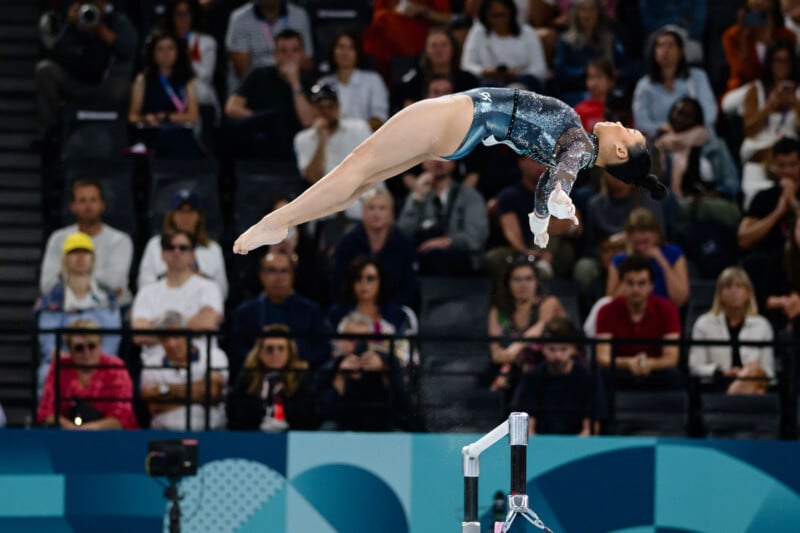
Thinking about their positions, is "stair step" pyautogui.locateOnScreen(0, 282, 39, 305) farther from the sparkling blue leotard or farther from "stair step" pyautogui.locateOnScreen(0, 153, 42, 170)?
the sparkling blue leotard

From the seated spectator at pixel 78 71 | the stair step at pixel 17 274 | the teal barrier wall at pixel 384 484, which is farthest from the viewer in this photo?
the seated spectator at pixel 78 71

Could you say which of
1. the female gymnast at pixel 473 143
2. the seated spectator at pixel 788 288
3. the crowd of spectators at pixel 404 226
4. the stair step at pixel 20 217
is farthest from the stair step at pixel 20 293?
the seated spectator at pixel 788 288

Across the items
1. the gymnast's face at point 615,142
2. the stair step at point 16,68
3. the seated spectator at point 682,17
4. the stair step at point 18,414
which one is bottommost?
the stair step at point 18,414

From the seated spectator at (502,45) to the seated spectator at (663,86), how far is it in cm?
82

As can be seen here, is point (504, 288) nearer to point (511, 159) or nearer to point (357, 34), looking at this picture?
point (511, 159)

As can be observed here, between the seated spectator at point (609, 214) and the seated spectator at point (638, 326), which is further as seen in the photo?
the seated spectator at point (609, 214)

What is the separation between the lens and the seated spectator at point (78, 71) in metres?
11.8

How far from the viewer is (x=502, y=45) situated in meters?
11.9

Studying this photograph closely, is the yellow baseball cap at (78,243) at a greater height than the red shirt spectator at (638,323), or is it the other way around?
the yellow baseball cap at (78,243)

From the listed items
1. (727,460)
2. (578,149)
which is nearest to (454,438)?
(727,460)

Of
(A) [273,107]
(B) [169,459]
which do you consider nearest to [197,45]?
(A) [273,107]

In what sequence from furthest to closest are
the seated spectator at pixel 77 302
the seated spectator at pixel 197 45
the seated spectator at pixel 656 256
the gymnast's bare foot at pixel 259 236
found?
the seated spectator at pixel 197 45
the seated spectator at pixel 656 256
the seated spectator at pixel 77 302
the gymnast's bare foot at pixel 259 236

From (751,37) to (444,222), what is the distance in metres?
3.43

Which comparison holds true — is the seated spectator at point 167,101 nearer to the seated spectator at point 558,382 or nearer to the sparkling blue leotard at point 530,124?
the seated spectator at point 558,382
